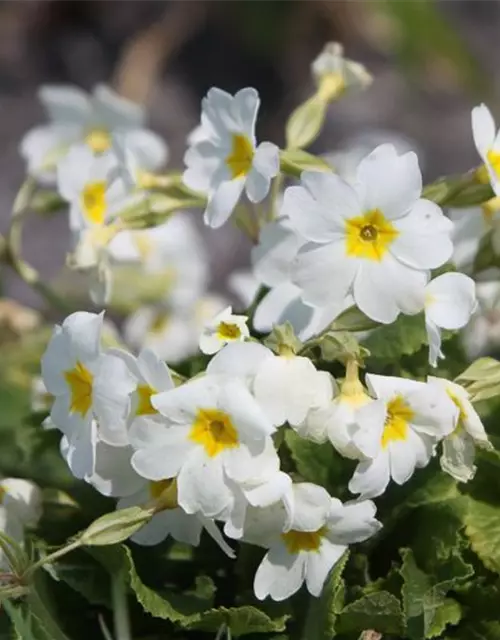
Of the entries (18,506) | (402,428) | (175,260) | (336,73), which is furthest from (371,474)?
(175,260)

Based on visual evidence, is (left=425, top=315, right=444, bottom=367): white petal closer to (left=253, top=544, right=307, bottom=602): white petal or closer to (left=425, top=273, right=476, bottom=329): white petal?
(left=425, top=273, right=476, bottom=329): white petal

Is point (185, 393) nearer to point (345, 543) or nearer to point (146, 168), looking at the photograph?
point (345, 543)

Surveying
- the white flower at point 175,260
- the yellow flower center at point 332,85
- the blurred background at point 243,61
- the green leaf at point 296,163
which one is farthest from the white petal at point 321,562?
the blurred background at point 243,61

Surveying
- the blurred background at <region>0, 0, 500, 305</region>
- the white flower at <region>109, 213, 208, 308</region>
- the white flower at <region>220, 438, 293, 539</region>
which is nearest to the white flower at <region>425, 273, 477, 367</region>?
the white flower at <region>220, 438, 293, 539</region>

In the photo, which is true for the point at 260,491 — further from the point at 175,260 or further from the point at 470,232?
the point at 175,260

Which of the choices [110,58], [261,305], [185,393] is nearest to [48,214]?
[261,305]

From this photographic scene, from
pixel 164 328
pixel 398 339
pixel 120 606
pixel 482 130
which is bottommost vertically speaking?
pixel 164 328

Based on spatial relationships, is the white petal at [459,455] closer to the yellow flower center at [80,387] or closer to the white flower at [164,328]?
the yellow flower center at [80,387]

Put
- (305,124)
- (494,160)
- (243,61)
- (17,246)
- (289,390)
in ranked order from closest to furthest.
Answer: (289,390), (494,160), (305,124), (17,246), (243,61)
